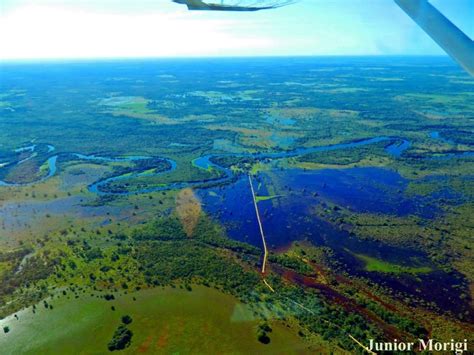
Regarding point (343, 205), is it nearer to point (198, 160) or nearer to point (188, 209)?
point (188, 209)

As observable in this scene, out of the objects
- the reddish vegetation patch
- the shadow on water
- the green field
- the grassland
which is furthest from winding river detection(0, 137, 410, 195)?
the green field

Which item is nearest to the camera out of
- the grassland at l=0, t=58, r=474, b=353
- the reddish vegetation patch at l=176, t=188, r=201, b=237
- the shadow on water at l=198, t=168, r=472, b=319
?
the grassland at l=0, t=58, r=474, b=353

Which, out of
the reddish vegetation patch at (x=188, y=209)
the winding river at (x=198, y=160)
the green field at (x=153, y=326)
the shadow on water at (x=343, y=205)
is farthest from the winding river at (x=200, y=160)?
the green field at (x=153, y=326)

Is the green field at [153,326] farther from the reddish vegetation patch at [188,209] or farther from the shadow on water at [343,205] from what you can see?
the reddish vegetation patch at [188,209]

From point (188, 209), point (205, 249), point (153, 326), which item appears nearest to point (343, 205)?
point (188, 209)

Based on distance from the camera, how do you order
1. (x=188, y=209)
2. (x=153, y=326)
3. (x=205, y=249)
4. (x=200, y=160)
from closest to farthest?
(x=153, y=326) < (x=205, y=249) < (x=188, y=209) < (x=200, y=160)

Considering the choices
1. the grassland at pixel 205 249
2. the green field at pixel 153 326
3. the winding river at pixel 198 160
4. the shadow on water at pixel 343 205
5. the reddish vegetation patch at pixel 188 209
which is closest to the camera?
the green field at pixel 153 326

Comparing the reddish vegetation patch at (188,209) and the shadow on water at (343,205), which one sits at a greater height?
the shadow on water at (343,205)

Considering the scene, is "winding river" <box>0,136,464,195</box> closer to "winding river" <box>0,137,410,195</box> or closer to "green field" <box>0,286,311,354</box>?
"winding river" <box>0,137,410,195</box>

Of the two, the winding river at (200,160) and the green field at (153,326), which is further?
the winding river at (200,160)

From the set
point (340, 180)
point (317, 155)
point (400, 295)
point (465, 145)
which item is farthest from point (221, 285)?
point (465, 145)

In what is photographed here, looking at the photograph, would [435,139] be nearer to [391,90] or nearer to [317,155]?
[317,155]
